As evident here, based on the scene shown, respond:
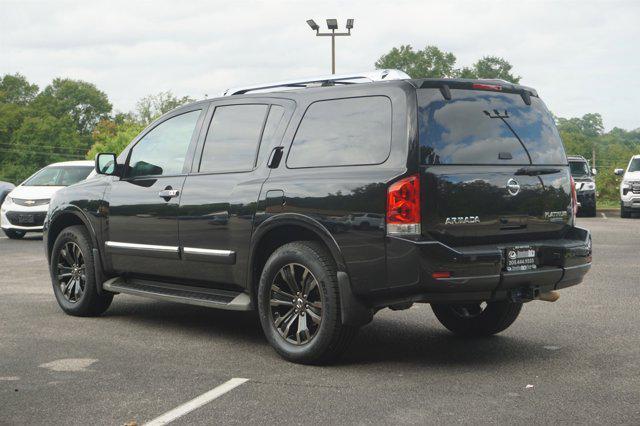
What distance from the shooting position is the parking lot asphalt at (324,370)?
4.95 metres

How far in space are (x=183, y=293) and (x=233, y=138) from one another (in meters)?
1.28

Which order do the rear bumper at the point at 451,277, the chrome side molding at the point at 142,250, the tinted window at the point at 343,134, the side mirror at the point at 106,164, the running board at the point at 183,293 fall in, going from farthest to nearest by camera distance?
the side mirror at the point at 106,164 → the chrome side molding at the point at 142,250 → the running board at the point at 183,293 → the tinted window at the point at 343,134 → the rear bumper at the point at 451,277

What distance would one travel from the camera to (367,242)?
578 cm

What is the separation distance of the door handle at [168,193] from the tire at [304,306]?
1.18 metres

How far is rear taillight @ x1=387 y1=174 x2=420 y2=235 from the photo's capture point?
5.64 meters

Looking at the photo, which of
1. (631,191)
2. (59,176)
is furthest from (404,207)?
(631,191)

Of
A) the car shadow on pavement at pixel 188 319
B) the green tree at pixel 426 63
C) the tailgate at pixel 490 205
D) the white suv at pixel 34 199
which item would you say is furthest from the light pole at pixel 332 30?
the green tree at pixel 426 63

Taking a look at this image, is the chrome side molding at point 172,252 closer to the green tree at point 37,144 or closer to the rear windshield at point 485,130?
the rear windshield at point 485,130

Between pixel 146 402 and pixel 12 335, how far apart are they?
2625mm

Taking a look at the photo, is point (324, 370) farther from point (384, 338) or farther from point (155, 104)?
point (155, 104)

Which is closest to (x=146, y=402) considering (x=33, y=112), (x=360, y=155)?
(x=360, y=155)

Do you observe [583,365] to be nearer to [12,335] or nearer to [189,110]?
[189,110]

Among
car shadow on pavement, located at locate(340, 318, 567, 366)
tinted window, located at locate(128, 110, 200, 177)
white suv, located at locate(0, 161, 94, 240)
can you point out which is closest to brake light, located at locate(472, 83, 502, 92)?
car shadow on pavement, located at locate(340, 318, 567, 366)

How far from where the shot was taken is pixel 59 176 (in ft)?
63.2
